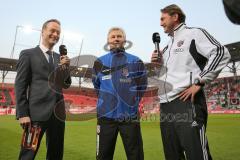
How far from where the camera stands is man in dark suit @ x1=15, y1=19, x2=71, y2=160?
3.37 m

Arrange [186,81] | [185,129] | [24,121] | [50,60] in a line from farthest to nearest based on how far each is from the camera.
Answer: [50,60]
[24,121]
[186,81]
[185,129]

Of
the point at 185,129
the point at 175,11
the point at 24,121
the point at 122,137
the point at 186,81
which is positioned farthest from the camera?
the point at 122,137

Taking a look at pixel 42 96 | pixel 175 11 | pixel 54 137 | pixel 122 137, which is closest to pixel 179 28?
pixel 175 11

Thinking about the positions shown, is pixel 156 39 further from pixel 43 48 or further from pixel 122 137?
pixel 43 48

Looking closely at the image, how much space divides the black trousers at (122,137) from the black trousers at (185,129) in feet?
1.41

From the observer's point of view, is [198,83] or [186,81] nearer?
[198,83]

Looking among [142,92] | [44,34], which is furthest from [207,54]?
[44,34]

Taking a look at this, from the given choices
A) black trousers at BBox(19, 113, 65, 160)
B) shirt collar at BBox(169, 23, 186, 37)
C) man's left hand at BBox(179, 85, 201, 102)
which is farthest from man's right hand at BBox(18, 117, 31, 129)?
shirt collar at BBox(169, 23, 186, 37)

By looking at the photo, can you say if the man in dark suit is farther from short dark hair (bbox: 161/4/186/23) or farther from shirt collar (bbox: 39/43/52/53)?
short dark hair (bbox: 161/4/186/23)

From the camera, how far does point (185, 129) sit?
3068 mm

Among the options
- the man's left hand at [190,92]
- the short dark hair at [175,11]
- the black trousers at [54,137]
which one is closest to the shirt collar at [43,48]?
the black trousers at [54,137]

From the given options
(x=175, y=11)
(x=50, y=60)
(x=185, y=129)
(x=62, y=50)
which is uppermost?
(x=175, y=11)

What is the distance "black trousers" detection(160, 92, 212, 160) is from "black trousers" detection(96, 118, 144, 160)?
43cm

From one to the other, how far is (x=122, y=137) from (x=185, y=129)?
3.09ft
